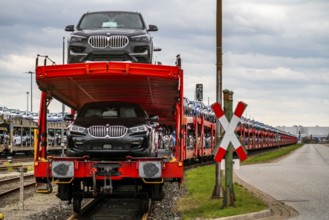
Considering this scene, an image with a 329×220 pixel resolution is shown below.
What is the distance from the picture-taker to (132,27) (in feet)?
48.1

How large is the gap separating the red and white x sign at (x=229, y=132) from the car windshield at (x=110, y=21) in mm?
3350

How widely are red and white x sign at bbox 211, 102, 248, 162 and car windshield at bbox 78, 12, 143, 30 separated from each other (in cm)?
335

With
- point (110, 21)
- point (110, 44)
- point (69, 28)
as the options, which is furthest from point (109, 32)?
point (69, 28)

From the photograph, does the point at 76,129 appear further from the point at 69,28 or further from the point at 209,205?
the point at 69,28

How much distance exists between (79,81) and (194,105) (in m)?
17.6

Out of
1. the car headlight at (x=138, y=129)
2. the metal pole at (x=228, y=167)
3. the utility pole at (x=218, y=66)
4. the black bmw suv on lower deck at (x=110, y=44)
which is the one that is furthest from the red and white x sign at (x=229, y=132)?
the black bmw suv on lower deck at (x=110, y=44)

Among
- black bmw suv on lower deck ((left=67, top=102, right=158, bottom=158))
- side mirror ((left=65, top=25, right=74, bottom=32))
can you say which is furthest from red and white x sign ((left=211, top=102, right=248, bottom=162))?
side mirror ((left=65, top=25, right=74, bottom=32))

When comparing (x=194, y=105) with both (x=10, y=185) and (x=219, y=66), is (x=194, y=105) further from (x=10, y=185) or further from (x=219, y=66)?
(x=219, y=66)

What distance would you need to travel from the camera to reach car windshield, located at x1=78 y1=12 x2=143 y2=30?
14.6 m

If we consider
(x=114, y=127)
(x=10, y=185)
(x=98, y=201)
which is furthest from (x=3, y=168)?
(x=114, y=127)

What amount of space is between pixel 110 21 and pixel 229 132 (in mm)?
4134

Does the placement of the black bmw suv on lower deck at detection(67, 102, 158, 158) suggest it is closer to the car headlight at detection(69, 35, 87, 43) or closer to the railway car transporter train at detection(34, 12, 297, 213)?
the railway car transporter train at detection(34, 12, 297, 213)

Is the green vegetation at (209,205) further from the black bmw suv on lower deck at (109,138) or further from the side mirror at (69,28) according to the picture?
the side mirror at (69,28)

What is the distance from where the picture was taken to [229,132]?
1270cm
